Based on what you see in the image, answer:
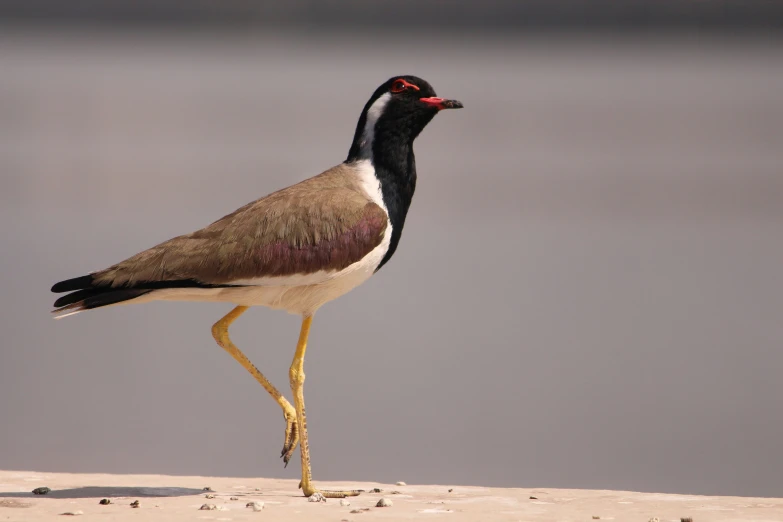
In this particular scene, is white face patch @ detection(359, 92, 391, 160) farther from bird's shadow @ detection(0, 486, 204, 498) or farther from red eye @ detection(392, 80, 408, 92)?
bird's shadow @ detection(0, 486, 204, 498)

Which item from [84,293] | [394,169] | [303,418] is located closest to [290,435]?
[303,418]

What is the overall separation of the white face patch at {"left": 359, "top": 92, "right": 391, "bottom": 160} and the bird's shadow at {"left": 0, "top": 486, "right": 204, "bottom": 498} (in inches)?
79.4

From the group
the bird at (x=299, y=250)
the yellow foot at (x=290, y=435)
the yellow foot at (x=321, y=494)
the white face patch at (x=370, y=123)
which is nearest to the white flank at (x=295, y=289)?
the bird at (x=299, y=250)

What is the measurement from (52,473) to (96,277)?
1617 mm

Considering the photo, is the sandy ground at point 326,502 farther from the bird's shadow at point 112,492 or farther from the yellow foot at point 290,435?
the yellow foot at point 290,435

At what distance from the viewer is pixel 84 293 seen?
5.14 meters

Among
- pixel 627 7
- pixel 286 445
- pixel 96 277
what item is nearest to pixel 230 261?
pixel 96 277

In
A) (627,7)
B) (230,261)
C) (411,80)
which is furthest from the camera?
(627,7)

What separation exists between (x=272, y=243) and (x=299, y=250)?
139 mm

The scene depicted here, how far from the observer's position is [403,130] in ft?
18.8

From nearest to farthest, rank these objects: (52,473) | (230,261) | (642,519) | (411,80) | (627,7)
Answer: (642,519) → (230,261) → (411,80) → (52,473) → (627,7)

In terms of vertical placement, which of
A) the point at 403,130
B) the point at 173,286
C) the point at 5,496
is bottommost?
the point at 5,496

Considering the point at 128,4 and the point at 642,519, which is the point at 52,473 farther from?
the point at 128,4

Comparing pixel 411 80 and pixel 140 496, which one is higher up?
pixel 411 80
